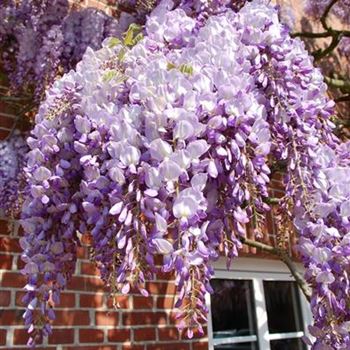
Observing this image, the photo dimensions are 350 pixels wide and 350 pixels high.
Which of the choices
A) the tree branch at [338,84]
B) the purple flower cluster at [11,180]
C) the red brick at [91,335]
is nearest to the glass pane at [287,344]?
the red brick at [91,335]

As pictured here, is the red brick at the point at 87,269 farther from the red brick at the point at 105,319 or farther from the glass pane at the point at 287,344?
the glass pane at the point at 287,344

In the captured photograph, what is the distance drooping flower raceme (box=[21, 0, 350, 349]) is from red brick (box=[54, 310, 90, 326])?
86 centimetres

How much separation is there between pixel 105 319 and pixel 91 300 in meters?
0.10

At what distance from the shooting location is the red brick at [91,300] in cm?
242

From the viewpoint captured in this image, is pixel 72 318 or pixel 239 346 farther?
pixel 239 346

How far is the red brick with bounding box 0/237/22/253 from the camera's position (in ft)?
7.36

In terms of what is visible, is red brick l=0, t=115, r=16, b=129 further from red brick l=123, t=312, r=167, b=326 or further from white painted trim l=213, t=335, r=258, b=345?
white painted trim l=213, t=335, r=258, b=345

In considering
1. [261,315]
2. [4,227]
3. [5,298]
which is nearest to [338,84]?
[261,315]

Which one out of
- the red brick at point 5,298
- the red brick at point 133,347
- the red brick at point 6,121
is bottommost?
the red brick at point 133,347

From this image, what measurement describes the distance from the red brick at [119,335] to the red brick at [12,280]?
452 mm

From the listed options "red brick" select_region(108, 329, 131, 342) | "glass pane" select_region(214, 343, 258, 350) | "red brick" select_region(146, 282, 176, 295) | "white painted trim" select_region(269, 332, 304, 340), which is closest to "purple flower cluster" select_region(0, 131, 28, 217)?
"red brick" select_region(108, 329, 131, 342)

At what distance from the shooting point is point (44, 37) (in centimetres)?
229

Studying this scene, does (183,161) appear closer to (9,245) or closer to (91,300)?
(9,245)

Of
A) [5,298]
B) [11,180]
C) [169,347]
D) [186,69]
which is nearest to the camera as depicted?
[186,69]
